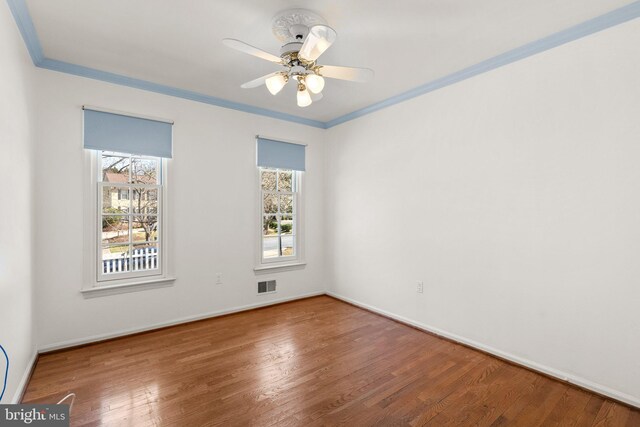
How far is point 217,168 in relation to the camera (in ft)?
12.5

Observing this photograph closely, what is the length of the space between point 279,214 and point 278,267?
75 cm

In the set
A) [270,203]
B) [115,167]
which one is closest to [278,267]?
[270,203]

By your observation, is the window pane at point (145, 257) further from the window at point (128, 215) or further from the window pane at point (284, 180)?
the window pane at point (284, 180)

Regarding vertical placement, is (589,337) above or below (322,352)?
above

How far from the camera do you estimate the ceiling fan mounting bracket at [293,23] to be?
2177mm

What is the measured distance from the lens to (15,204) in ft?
6.88

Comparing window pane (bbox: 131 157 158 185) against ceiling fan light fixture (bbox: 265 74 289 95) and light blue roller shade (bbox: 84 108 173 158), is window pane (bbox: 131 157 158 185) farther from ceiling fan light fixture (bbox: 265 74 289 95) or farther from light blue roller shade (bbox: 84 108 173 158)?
ceiling fan light fixture (bbox: 265 74 289 95)

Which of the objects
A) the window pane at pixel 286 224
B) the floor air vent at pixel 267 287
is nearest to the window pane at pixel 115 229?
the floor air vent at pixel 267 287

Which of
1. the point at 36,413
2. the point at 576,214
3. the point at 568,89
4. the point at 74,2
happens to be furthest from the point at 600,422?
the point at 74,2

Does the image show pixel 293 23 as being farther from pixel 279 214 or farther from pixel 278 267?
pixel 278 267

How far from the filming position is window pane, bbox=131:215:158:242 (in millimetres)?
3359

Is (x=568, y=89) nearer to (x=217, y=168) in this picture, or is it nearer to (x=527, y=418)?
(x=527, y=418)

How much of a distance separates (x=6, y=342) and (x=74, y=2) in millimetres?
2209

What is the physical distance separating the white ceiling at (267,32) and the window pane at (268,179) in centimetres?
133
